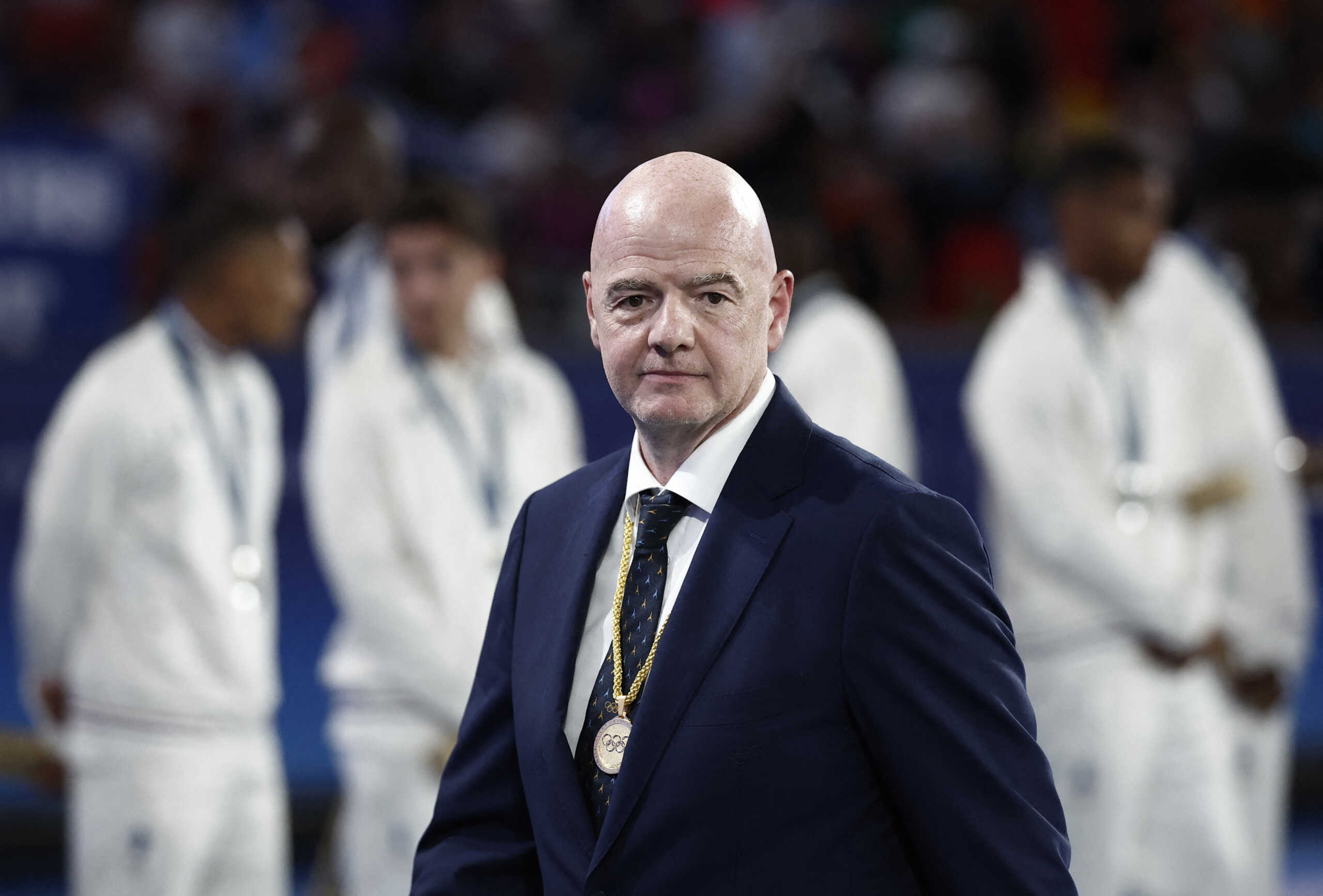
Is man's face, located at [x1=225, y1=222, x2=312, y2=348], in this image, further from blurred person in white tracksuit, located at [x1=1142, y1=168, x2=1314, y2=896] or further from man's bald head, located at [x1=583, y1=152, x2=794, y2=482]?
man's bald head, located at [x1=583, y1=152, x2=794, y2=482]

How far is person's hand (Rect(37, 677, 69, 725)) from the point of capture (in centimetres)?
518

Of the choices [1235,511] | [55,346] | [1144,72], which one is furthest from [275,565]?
[1144,72]

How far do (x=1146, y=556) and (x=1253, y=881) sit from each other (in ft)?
3.67

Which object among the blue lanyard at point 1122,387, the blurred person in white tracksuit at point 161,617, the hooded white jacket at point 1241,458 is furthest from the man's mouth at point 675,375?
the hooded white jacket at point 1241,458

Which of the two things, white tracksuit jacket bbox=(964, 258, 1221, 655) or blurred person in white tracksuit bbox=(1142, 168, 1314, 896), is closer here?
white tracksuit jacket bbox=(964, 258, 1221, 655)

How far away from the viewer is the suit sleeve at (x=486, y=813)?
244 cm

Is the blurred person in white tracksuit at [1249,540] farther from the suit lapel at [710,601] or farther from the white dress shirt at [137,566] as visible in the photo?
the suit lapel at [710,601]

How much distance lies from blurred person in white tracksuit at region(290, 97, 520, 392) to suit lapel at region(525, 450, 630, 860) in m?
3.39

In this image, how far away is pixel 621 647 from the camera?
2365mm

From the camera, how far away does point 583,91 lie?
1047 cm

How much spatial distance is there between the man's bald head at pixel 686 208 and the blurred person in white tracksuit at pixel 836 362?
3734mm

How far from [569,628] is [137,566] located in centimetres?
305

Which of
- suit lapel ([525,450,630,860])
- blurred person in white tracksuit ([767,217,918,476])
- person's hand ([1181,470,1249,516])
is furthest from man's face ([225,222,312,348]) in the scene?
suit lapel ([525,450,630,860])

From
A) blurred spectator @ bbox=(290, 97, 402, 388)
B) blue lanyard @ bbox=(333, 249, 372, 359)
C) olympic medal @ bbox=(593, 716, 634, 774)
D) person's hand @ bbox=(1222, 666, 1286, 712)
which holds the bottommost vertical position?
person's hand @ bbox=(1222, 666, 1286, 712)
